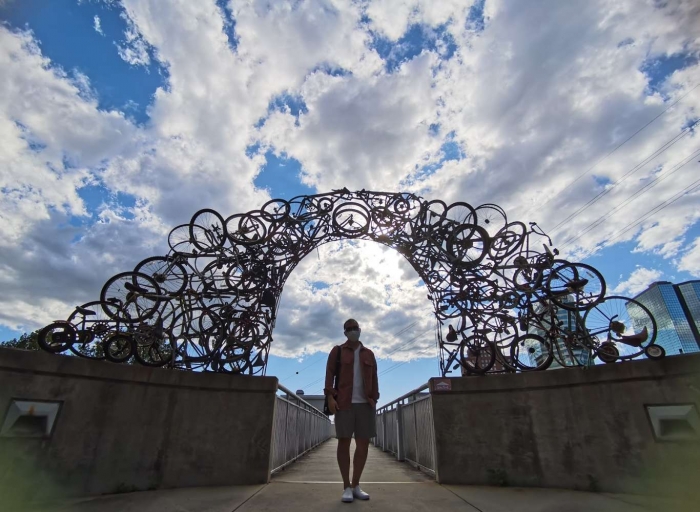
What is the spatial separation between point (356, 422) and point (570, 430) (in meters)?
3.17

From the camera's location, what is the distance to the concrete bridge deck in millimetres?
3760

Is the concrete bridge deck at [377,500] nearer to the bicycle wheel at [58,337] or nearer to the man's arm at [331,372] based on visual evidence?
the man's arm at [331,372]

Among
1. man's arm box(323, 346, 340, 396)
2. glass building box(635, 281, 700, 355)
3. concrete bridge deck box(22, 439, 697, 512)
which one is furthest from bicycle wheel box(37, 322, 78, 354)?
glass building box(635, 281, 700, 355)

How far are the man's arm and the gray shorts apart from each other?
265mm

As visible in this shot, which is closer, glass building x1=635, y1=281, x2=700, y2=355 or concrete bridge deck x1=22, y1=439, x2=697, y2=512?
concrete bridge deck x1=22, y1=439, x2=697, y2=512

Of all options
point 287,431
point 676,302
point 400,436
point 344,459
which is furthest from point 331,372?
point 676,302

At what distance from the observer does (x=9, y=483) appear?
385cm

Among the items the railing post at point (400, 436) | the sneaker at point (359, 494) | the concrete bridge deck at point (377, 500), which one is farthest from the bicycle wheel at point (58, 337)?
the railing post at point (400, 436)

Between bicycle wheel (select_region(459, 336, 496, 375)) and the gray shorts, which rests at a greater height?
bicycle wheel (select_region(459, 336, 496, 375))

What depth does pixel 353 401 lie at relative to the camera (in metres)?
4.35

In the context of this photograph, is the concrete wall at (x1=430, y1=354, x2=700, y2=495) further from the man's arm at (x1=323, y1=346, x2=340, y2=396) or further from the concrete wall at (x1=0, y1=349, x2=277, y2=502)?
the concrete wall at (x1=0, y1=349, x2=277, y2=502)

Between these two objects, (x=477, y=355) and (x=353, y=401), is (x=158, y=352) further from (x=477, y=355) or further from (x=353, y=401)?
(x=477, y=355)

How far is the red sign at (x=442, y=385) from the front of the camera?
5.52 metres

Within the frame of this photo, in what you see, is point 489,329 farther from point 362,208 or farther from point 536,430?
point 362,208
